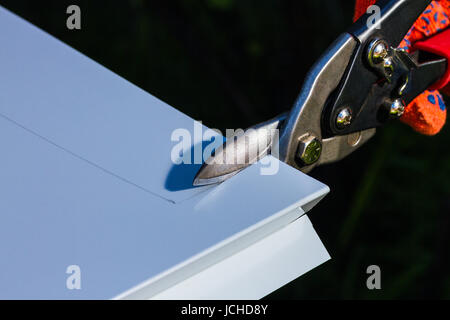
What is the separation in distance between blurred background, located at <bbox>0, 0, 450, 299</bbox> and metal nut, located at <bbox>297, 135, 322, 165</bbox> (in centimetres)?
100

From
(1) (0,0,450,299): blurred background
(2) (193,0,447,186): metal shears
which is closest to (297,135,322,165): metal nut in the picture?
(2) (193,0,447,186): metal shears

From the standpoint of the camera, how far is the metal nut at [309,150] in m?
0.70

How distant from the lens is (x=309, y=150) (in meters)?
0.71

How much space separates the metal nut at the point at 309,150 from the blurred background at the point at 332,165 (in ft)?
3.29

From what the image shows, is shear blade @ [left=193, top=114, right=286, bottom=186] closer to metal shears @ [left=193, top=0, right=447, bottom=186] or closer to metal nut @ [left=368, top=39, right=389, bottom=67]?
metal shears @ [left=193, top=0, right=447, bottom=186]

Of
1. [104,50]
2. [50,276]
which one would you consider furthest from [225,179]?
[104,50]

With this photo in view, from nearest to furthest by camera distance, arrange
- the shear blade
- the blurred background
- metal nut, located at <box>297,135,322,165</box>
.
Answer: the shear blade, metal nut, located at <box>297,135,322,165</box>, the blurred background

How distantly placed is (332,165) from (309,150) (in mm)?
1157

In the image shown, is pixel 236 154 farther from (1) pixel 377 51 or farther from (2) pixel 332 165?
(2) pixel 332 165

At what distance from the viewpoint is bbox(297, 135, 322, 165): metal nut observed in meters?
0.70

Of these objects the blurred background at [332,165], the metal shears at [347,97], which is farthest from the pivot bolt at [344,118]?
the blurred background at [332,165]
